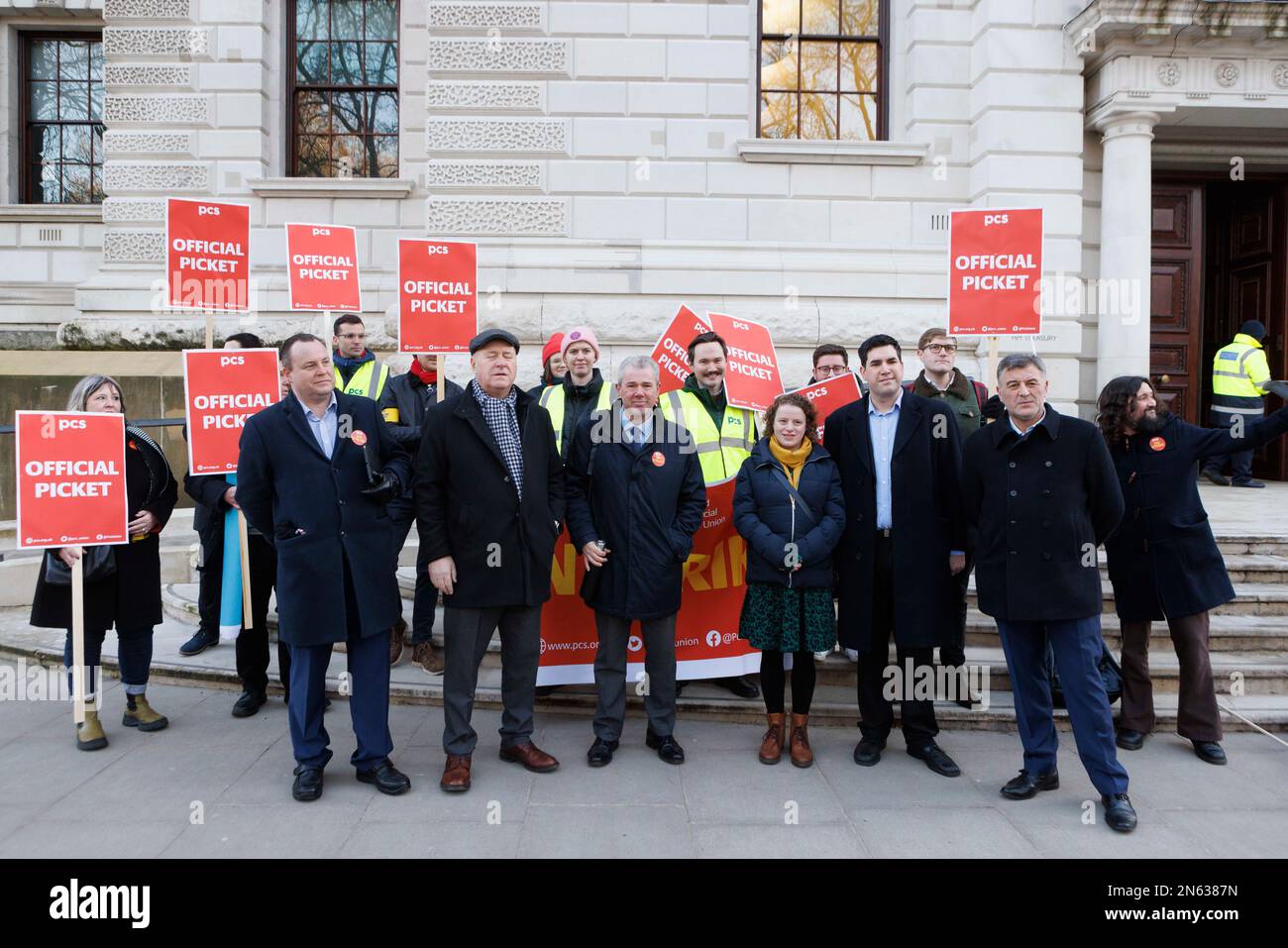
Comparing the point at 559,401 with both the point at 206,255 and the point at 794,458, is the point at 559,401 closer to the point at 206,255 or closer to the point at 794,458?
the point at 794,458

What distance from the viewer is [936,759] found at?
15.3 ft

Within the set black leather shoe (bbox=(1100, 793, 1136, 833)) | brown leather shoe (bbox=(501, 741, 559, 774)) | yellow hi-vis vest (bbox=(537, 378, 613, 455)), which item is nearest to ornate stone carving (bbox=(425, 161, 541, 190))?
yellow hi-vis vest (bbox=(537, 378, 613, 455))

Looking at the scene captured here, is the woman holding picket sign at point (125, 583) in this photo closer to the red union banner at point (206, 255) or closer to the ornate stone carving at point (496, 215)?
the red union banner at point (206, 255)

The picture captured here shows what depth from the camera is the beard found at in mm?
4859

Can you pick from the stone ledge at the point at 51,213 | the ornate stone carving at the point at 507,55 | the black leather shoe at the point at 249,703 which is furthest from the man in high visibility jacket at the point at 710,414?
the stone ledge at the point at 51,213

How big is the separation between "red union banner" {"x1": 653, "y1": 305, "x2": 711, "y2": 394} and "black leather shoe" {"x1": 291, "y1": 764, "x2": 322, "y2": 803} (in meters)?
3.26

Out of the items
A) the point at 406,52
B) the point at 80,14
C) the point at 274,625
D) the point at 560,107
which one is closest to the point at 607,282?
the point at 560,107

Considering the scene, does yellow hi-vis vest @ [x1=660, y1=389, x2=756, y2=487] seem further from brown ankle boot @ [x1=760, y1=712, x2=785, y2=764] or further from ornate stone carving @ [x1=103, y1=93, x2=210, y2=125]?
ornate stone carving @ [x1=103, y1=93, x2=210, y2=125]

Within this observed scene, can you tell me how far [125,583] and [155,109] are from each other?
311 inches

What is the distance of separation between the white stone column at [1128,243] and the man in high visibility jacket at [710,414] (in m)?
6.25

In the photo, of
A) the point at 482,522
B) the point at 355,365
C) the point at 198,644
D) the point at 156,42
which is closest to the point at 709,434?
the point at 482,522

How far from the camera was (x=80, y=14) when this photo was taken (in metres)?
12.2

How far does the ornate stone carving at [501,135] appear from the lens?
31.7 feet

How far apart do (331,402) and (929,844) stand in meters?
3.50
